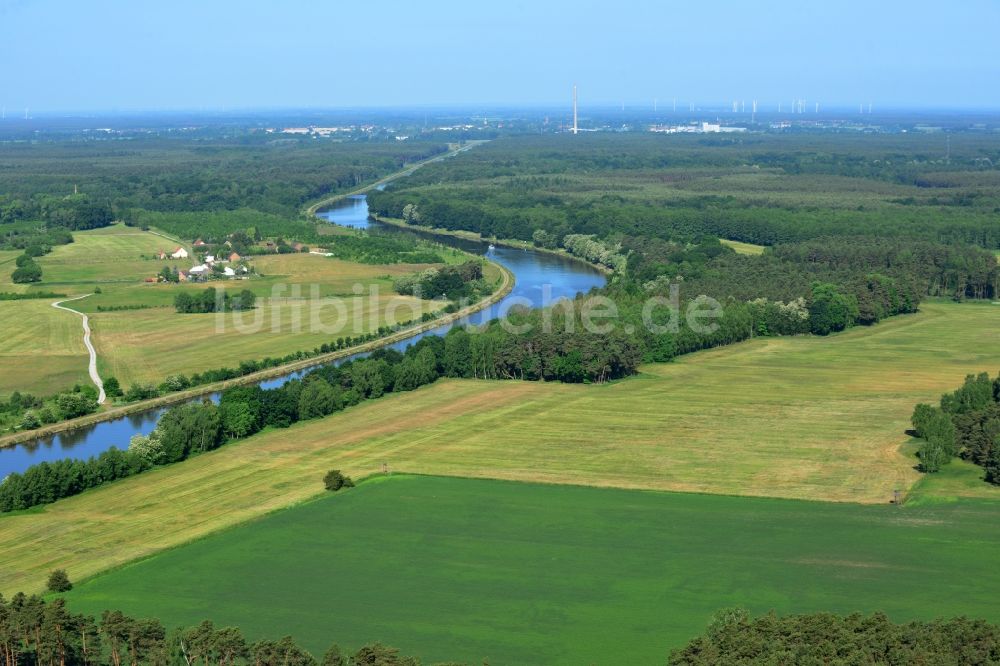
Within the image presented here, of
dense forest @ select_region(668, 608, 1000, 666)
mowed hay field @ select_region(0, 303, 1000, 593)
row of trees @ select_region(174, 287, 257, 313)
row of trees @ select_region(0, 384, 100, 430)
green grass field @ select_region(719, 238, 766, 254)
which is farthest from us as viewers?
green grass field @ select_region(719, 238, 766, 254)

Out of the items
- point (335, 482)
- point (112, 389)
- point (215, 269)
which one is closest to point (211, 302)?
point (215, 269)

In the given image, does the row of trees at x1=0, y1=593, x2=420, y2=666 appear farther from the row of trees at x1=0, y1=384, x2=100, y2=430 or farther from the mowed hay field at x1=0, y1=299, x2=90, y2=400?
the mowed hay field at x1=0, y1=299, x2=90, y2=400

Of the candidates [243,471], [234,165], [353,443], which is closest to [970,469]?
[353,443]

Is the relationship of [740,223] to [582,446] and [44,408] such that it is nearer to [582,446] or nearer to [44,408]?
[582,446]

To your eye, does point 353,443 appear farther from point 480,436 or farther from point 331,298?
point 331,298

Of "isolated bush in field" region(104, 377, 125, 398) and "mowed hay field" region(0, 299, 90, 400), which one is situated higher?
"isolated bush in field" region(104, 377, 125, 398)

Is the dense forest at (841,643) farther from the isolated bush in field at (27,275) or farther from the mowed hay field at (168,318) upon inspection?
the isolated bush in field at (27,275)

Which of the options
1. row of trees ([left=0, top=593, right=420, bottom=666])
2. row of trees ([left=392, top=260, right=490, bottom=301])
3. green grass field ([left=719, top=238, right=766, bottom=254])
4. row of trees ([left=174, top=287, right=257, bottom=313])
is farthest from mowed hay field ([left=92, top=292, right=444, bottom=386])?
green grass field ([left=719, top=238, right=766, bottom=254])

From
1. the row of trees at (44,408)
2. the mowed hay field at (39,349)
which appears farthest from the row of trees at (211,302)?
the row of trees at (44,408)
